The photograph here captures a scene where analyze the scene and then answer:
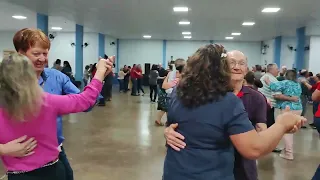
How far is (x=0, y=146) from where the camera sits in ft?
4.56

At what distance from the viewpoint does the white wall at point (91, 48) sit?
19.0m

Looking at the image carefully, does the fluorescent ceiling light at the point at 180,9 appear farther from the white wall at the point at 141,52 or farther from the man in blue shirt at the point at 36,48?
the white wall at the point at 141,52

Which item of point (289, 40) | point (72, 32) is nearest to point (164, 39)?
point (72, 32)

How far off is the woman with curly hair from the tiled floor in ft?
9.34

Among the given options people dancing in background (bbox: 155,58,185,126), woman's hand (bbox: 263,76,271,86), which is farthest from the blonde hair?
woman's hand (bbox: 263,76,271,86)

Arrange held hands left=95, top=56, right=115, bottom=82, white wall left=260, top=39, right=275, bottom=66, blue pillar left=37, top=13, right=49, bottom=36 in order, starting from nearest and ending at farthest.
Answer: held hands left=95, top=56, right=115, bottom=82, blue pillar left=37, top=13, right=49, bottom=36, white wall left=260, top=39, right=275, bottom=66

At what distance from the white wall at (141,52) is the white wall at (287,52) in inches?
316

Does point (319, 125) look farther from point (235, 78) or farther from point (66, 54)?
point (66, 54)

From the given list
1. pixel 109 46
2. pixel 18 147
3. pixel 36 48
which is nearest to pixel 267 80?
pixel 36 48

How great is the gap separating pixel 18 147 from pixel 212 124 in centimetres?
80

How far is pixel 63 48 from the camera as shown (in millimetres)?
20016

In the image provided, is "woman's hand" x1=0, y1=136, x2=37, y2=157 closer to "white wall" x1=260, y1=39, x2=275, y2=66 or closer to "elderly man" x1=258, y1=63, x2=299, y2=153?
"elderly man" x1=258, y1=63, x2=299, y2=153

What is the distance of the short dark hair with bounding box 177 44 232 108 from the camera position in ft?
4.54

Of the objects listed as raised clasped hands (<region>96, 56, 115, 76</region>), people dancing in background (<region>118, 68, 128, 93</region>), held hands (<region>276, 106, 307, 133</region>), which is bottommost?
people dancing in background (<region>118, 68, 128, 93</region>)
